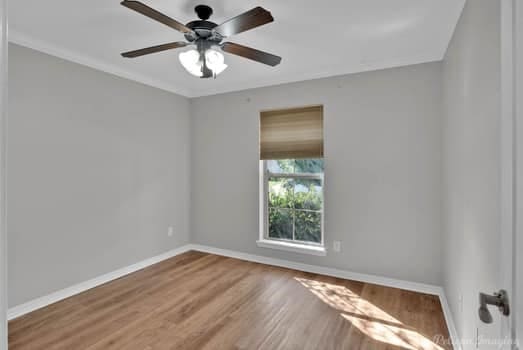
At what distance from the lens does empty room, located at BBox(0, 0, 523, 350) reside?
200 cm

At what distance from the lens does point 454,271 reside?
2.21 metres

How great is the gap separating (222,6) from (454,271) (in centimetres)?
271

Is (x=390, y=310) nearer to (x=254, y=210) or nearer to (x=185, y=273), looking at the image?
(x=254, y=210)

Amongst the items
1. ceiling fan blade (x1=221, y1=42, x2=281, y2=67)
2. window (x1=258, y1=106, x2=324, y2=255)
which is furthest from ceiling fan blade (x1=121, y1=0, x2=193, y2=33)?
window (x1=258, y1=106, x2=324, y2=255)

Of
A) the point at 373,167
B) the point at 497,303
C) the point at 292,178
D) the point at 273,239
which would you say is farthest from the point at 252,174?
the point at 497,303

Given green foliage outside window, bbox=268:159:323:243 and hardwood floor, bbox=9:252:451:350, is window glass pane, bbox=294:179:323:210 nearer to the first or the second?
green foliage outside window, bbox=268:159:323:243

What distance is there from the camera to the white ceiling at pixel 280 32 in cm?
201

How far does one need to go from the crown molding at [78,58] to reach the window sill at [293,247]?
257 cm

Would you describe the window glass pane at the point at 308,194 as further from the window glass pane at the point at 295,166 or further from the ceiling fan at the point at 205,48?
the ceiling fan at the point at 205,48

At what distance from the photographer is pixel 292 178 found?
376 cm

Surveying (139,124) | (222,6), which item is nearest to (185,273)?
(139,124)

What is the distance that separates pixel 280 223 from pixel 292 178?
2.15ft

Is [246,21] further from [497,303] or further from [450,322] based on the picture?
[450,322]

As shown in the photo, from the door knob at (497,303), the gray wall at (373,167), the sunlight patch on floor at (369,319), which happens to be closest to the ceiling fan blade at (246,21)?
the door knob at (497,303)
